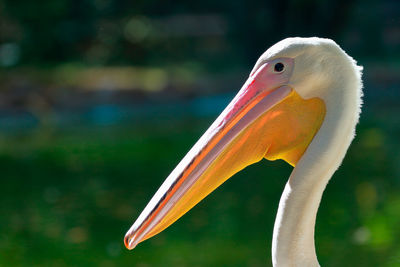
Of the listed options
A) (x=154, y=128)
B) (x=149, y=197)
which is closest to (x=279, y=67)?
(x=149, y=197)

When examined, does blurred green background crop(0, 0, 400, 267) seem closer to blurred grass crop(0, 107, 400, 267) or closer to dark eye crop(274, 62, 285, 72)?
blurred grass crop(0, 107, 400, 267)

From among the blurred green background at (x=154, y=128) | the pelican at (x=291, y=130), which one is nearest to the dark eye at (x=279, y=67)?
the pelican at (x=291, y=130)

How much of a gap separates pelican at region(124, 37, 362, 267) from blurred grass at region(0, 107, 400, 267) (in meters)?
3.28

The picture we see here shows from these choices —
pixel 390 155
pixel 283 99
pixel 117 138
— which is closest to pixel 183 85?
pixel 117 138

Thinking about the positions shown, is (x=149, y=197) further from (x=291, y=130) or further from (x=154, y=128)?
(x=291, y=130)

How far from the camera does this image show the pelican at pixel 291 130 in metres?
2.34

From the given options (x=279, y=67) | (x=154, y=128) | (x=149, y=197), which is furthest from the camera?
(x=154, y=128)

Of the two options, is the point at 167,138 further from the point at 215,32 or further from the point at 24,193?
the point at 215,32

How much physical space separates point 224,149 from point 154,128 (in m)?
9.59

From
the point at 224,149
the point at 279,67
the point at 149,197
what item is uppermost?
the point at 279,67

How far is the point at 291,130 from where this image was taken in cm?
245

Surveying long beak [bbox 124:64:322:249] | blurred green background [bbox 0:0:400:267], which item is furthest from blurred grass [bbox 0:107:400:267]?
long beak [bbox 124:64:322:249]

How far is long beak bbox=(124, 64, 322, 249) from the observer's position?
7.72 ft

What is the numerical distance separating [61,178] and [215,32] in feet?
39.7
